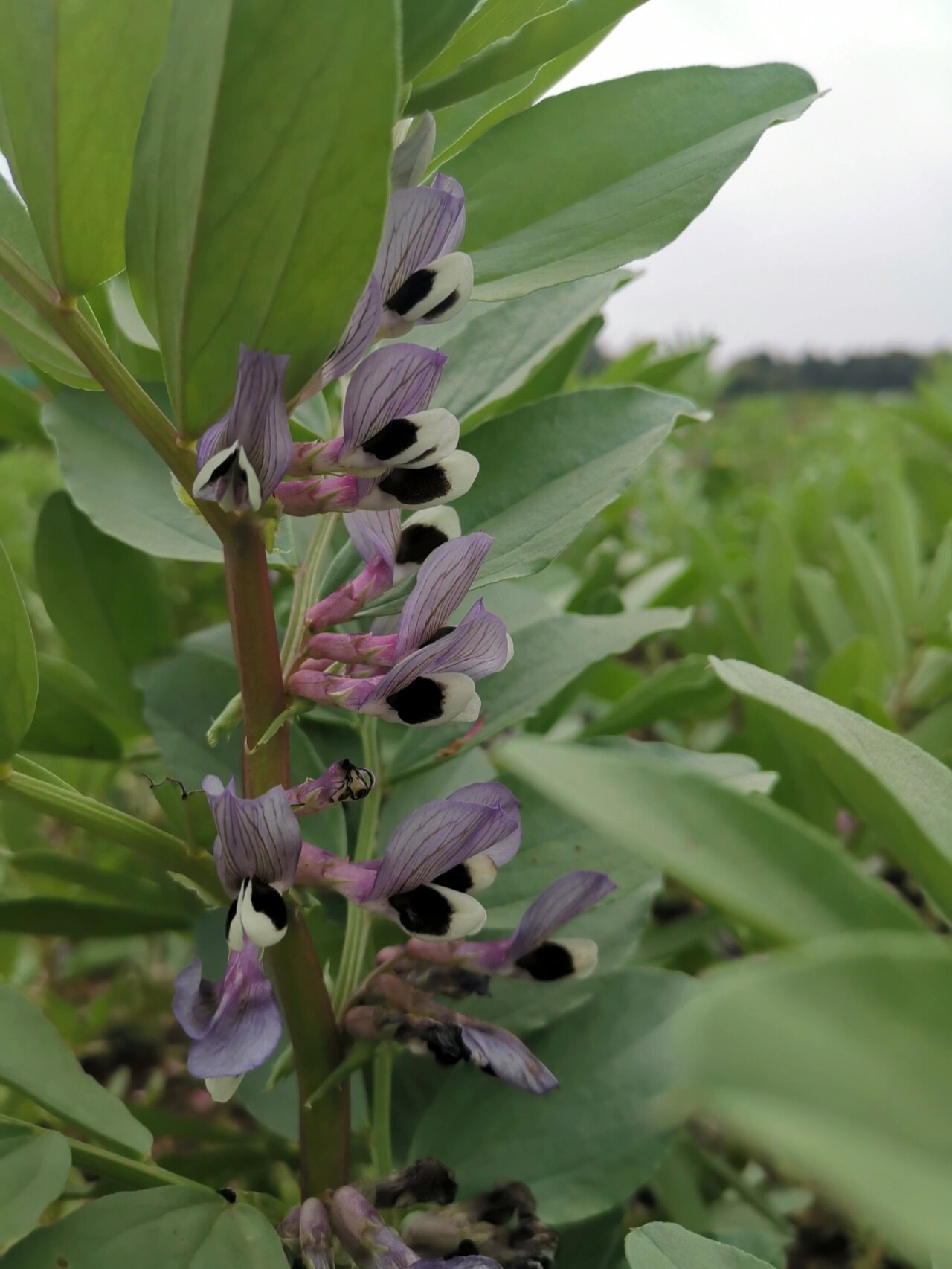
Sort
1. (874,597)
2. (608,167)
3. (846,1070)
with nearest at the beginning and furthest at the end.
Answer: (846,1070)
(608,167)
(874,597)

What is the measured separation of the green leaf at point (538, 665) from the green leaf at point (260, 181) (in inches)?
10.6

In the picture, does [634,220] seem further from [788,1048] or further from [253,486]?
[788,1048]

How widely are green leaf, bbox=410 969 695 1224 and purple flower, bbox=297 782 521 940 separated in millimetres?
142

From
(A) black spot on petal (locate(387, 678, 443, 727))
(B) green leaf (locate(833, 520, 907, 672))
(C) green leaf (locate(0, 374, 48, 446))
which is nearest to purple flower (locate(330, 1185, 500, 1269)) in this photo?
(A) black spot on petal (locate(387, 678, 443, 727))

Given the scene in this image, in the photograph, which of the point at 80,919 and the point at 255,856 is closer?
the point at 255,856

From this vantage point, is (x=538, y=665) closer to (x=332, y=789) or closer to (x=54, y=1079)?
(x=332, y=789)

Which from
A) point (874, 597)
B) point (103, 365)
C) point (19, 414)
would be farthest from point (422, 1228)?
point (874, 597)

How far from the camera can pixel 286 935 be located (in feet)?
1.42

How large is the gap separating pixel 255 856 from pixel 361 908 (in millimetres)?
111

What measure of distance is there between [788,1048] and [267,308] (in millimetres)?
286

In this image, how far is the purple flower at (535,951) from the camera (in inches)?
18.1

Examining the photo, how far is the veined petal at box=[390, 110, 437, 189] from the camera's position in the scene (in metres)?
0.41

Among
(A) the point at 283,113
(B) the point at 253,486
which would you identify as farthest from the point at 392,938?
(A) the point at 283,113

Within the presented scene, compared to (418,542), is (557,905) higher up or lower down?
lower down
